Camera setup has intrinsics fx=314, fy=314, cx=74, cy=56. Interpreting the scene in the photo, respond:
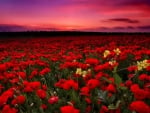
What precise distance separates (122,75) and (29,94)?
1494mm

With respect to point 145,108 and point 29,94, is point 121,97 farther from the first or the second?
point 29,94

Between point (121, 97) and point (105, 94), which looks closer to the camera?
point (105, 94)

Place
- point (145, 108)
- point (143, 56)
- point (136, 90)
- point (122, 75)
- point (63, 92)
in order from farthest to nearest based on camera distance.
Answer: point (143, 56), point (122, 75), point (63, 92), point (136, 90), point (145, 108)

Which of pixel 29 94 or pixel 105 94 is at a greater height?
pixel 105 94

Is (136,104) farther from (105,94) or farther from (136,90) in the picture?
(105,94)

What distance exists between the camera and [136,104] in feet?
6.86

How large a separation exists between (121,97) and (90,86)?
313 millimetres

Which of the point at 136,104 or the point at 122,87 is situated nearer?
the point at 136,104

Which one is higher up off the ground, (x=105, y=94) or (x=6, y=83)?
(x=105, y=94)

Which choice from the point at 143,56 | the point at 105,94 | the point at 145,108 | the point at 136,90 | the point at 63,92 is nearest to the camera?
the point at 145,108

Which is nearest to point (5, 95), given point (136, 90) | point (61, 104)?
point (61, 104)

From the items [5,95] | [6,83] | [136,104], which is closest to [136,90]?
[136,104]

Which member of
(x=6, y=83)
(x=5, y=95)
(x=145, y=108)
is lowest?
(x=6, y=83)

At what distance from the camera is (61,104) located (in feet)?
10.1
